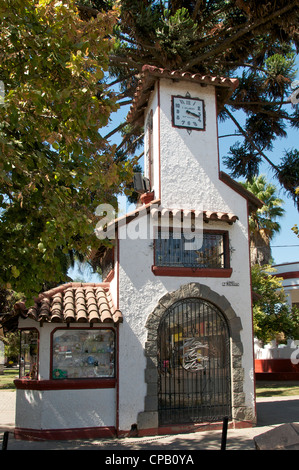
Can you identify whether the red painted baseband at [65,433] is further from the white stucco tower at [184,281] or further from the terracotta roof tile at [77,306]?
the terracotta roof tile at [77,306]

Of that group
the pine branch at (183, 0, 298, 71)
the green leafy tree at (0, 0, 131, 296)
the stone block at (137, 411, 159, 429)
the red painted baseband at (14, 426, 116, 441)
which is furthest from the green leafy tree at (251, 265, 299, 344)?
the green leafy tree at (0, 0, 131, 296)

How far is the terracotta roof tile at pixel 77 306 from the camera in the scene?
31.9 ft

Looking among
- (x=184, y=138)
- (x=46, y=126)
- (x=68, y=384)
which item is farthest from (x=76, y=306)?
(x=184, y=138)

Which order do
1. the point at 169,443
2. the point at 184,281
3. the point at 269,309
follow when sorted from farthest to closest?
the point at 269,309 < the point at 184,281 < the point at 169,443

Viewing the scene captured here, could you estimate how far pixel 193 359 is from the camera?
34.0 feet

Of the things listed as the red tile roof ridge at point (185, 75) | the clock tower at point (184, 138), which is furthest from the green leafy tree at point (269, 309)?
the red tile roof ridge at point (185, 75)

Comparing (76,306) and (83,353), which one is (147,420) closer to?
(83,353)

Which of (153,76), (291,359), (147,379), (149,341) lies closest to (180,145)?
(153,76)

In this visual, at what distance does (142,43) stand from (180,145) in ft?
14.9

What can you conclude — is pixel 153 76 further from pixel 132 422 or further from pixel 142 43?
pixel 132 422

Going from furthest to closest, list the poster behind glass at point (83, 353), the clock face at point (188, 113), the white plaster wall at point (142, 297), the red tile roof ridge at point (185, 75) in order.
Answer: the clock face at point (188, 113)
the red tile roof ridge at point (185, 75)
the poster behind glass at point (83, 353)
the white plaster wall at point (142, 297)

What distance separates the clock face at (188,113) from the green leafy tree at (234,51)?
6.14 ft

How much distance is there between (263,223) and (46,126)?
19419 mm
